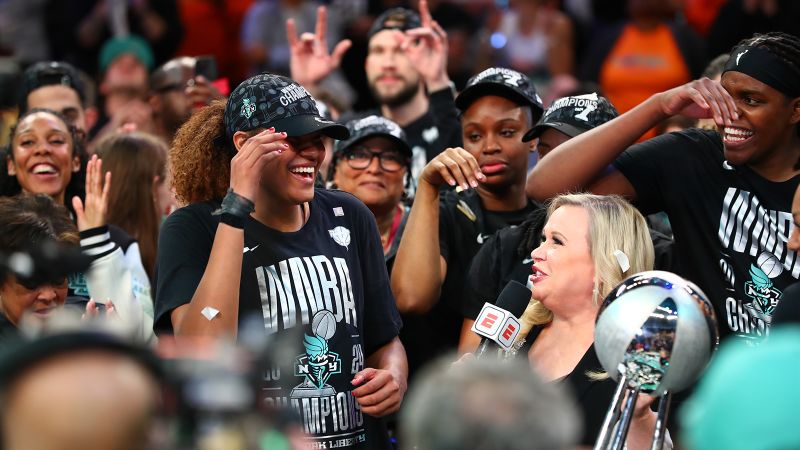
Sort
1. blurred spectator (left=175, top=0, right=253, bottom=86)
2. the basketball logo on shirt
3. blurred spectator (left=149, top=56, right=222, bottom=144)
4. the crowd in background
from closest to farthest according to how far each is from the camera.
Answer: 1. the crowd in background
2. the basketball logo on shirt
3. blurred spectator (left=149, top=56, right=222, bottom=144)
4. blurred spectator (left=175, top=0, right=253, bottom=86)

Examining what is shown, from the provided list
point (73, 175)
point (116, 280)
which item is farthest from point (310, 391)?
point (73, 175)

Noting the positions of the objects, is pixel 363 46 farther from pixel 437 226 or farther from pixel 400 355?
pixel 400 355

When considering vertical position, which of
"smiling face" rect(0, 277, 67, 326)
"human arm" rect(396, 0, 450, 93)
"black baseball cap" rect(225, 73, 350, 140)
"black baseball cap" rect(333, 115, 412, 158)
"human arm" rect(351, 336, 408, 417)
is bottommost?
"human arm" rect(351, 336, 408, 417)

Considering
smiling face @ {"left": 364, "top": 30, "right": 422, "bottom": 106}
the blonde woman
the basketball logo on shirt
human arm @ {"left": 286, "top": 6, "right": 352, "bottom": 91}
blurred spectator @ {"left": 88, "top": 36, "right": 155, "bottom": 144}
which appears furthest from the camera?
blurred spectator @ {"left": 88, "top": 36, "right": 155, "bottom": 144}

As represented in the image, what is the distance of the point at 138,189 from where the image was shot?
545cm

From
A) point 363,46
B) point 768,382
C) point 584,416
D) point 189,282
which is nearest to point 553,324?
point 584,416

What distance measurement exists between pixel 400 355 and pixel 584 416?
0.80m

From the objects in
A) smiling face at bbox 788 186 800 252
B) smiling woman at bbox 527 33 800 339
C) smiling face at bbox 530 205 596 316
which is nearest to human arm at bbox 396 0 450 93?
smiling woman at bbox 527 33 800 339

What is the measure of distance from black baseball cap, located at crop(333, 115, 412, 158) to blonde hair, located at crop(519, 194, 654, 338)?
166 cm

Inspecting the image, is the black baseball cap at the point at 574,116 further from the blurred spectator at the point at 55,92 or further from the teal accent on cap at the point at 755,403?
the teal accent on cap at the point at 755,403

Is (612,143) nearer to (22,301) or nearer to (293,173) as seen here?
(293,173)

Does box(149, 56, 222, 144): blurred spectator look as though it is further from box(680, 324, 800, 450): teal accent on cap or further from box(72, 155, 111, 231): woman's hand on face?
box(680, 324, 800, 450): teal accent on cap

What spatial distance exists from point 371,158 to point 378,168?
61 millimetres

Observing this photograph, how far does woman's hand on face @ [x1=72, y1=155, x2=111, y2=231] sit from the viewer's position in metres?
4.91
